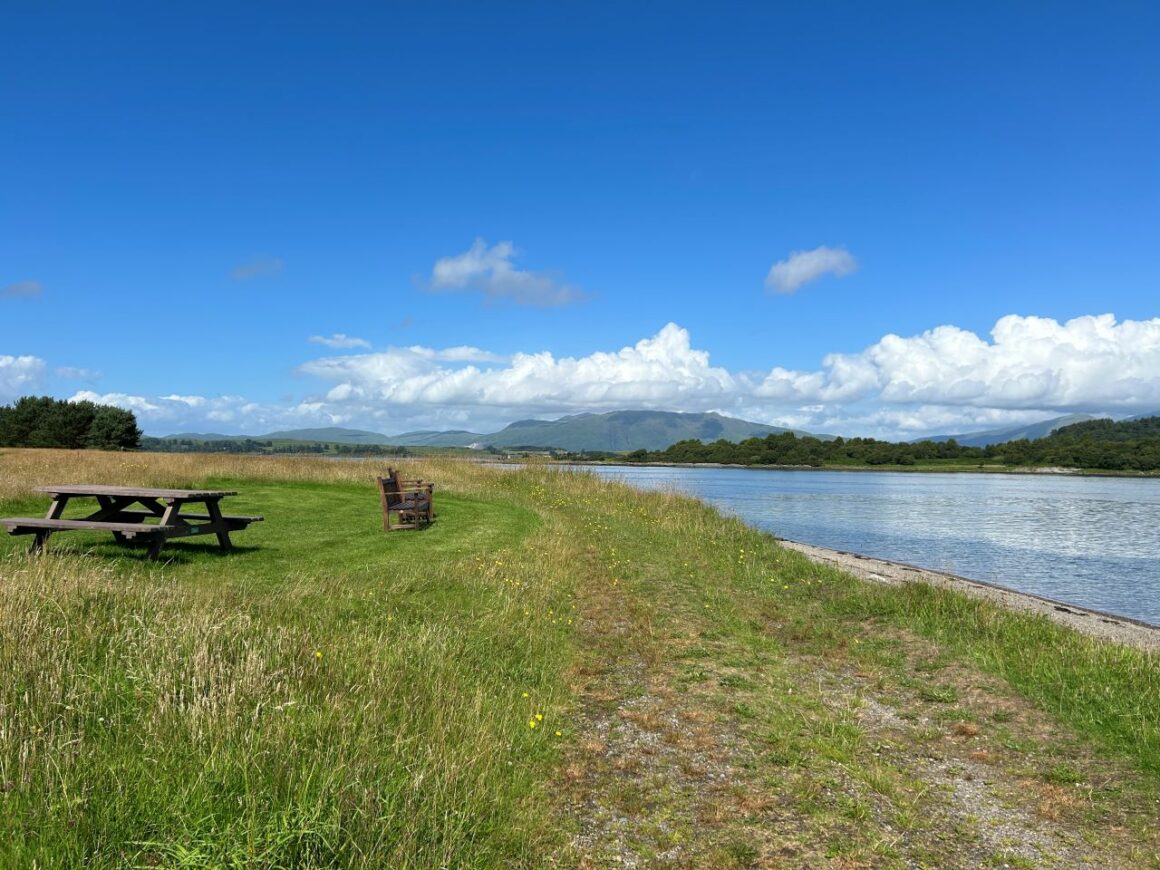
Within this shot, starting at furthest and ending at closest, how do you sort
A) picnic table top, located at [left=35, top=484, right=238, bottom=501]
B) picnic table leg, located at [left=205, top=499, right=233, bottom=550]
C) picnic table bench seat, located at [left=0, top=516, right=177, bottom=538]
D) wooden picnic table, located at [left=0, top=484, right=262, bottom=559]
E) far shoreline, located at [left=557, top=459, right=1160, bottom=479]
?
far shoreline, located at [left=557, top=459, right=1160, bottom=479] → picnic table leg, located at [left=205, top=499, right=233, bottom=550] → picnic table top, located at [left=35, top=484, right=238, bottom=501] → wooden picnic table, located at [left=0, top=484, right=262, bottom=559] → picnic table bench seat, located at [left=0, top=516, right=177, bottom=538]

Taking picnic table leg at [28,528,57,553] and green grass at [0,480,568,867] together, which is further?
picnic table leg at [28,528,57,553]

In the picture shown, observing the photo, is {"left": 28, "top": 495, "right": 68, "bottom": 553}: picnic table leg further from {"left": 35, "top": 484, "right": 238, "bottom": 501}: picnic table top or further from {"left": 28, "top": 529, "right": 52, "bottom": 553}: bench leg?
{"left": 35, "top": 484, "right": 238, "bottom": 501}: picnic table top

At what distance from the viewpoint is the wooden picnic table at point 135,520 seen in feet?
37.1

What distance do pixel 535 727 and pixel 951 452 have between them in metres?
175

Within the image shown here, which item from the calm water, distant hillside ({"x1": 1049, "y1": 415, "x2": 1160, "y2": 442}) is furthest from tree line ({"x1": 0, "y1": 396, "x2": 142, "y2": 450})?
distant hillside ({"x1": 1049, "y1": 415, "x2": 1160, "y2": 442})

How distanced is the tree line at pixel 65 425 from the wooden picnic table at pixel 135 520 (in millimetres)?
61694

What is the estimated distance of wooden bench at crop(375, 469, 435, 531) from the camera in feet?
54.8

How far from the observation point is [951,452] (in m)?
158

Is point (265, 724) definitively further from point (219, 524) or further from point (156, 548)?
point (219, 524)

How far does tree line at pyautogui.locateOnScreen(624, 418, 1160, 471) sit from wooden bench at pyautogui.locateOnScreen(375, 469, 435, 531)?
143795 millimetres

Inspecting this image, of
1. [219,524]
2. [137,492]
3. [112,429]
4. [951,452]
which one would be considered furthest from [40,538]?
[951,452]

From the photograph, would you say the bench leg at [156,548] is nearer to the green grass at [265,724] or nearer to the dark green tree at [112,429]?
the green grass at [265,724]

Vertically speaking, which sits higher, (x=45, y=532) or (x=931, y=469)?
(x=45, y=532)

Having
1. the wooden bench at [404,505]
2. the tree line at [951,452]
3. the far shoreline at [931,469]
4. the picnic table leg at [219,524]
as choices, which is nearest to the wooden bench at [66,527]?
the picnic table leg at [219,524]
